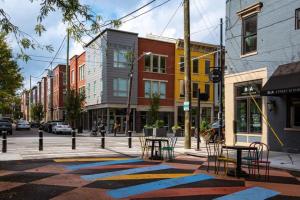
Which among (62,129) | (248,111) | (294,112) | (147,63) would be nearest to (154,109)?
(147,63)

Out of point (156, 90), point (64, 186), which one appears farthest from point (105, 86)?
point (64, 186)

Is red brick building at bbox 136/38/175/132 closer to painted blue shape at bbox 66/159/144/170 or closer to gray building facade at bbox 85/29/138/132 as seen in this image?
gray building facade at bbox 85/29/138/132

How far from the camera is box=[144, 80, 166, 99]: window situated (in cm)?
4797

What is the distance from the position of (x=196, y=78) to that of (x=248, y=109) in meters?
31.1

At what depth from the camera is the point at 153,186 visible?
9328 mm

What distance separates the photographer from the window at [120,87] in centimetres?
4541

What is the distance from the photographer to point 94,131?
37.9 metres

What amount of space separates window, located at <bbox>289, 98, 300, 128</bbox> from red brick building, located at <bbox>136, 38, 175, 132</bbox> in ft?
97.8

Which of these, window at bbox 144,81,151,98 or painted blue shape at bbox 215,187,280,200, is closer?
painted blue shape at bbox 215,187,280,200

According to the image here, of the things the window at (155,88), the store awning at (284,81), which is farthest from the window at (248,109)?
the window at (155,88)

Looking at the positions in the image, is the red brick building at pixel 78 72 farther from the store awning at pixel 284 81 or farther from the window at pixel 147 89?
the store awning at pixel 284 81

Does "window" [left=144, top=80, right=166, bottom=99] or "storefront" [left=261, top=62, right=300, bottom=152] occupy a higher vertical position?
"window" [left=144, top=80, right=166, bottom=99]

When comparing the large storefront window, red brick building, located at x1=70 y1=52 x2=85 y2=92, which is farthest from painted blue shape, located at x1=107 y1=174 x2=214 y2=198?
red brick building, located at x1=70 y1=52 x2=85 y2=92

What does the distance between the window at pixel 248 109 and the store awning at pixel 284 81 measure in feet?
6.47
